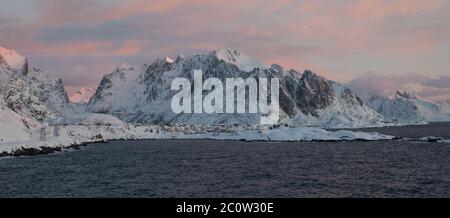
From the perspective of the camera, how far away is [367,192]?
57531 mm

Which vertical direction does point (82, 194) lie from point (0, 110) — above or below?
below

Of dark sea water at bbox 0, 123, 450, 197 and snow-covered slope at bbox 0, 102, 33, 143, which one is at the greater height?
snow-covered slope at bbox 0, 102, 33, 143

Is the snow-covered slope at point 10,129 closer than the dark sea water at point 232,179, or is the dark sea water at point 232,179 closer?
the dark sea water at point 232,179

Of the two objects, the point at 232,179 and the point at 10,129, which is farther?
the point at 10,129

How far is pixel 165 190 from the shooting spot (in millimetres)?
59500

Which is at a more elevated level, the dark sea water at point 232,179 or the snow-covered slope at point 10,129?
the snow-covered slope at point 10,129

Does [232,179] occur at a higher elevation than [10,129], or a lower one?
lower

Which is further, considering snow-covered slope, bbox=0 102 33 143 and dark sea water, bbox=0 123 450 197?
snow-covered slope, bbox=0 102 33 143

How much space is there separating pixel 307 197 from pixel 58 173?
40.1m
